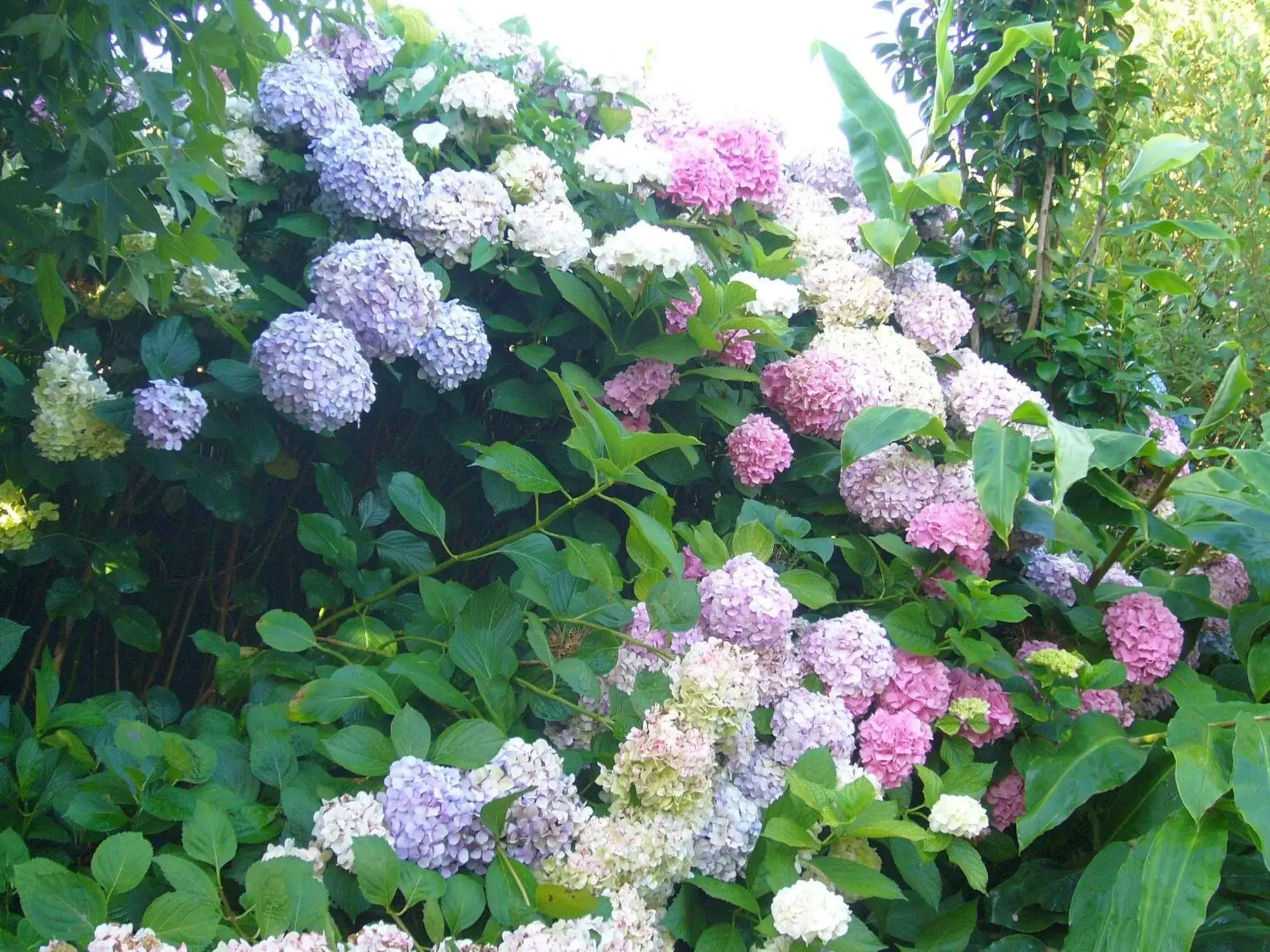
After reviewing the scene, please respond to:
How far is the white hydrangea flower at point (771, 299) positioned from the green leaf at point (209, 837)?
1333 millimetres

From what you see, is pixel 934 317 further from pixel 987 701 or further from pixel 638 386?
pixel 987 701

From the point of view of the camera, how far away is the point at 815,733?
1.56 meters

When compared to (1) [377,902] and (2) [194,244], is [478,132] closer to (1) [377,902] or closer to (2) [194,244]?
(2) [194,244]

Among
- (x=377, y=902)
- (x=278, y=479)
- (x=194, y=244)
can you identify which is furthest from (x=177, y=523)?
(x=377, y=902)

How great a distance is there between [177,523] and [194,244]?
0.69 m

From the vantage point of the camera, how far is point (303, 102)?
1859 millimetres

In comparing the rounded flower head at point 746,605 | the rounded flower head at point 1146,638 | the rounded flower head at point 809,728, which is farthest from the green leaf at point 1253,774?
the rounded flower head at point 746,605

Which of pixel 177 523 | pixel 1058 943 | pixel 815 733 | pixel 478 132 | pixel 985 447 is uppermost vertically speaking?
pixel 478 132

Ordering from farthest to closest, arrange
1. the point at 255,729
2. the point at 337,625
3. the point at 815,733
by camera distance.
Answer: the point at 337,625, the point at 815,733, the point at 255,729

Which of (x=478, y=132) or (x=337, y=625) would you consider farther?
(x=478, y=132)

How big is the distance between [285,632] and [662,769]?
531 millimetres

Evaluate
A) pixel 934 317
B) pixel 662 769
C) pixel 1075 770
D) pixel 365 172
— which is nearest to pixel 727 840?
pixel 662 769

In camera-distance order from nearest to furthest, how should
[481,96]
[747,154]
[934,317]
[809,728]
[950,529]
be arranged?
[809,728]
[950,529]
[481,96]
[747,154]
[934,317]

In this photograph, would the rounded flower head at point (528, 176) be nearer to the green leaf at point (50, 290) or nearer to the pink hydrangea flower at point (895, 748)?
the green leaf at point (50, 290)
